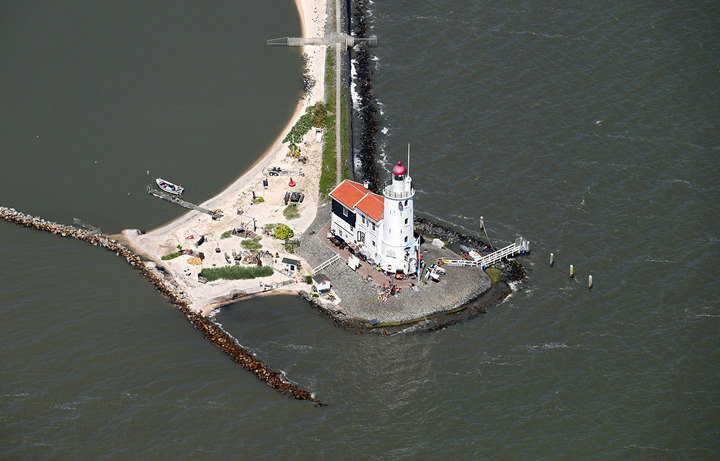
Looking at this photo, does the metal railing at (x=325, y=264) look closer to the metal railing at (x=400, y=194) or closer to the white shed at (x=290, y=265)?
the white shed at (x=290, y=265)

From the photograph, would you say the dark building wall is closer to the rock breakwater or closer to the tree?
the rock breakwater

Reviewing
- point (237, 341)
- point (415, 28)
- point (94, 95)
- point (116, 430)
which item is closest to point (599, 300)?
point (237, 341)

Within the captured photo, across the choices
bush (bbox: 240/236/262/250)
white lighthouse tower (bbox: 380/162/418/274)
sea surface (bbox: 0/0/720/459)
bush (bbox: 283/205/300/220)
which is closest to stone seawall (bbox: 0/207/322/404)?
sea surface (bbox: 0/0/720/459)

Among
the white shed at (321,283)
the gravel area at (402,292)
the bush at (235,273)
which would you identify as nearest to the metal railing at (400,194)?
the gravel area at (402,292)

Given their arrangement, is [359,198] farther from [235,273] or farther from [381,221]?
[235,273]

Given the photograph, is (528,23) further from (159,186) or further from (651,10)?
(159,186)

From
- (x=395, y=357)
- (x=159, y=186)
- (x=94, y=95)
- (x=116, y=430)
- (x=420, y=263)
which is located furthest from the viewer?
(x=94, y=95)
